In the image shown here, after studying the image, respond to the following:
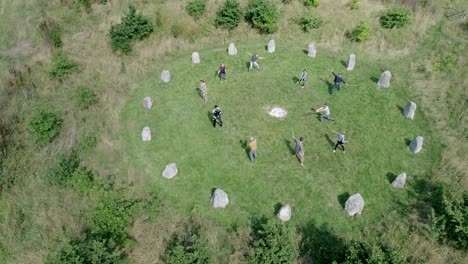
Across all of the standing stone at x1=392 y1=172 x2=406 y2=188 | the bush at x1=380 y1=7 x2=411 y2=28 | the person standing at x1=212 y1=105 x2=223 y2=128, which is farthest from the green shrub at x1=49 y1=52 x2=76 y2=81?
the bush at x1=380 y1=7 x2=411 y2=28

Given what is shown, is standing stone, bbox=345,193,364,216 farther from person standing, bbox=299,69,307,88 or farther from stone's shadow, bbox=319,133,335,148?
person standing, bbox=299,69,307,88

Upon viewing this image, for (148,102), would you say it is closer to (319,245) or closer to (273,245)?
(273,245)

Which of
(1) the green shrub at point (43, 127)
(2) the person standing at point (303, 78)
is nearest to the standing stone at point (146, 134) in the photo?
(1) the green shrub at point (43, 127)

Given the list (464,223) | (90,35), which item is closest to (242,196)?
(464,223)

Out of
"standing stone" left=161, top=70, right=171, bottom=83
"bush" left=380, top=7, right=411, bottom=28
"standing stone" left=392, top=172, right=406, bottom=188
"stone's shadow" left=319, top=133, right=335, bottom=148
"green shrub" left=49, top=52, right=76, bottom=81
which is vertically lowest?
"stone's shadow" left=319, top=133, right=335, bottom=148

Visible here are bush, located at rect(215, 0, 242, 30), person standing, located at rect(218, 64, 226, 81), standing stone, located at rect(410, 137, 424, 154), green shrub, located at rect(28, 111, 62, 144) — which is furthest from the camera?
bush, located at rect(215, 0, 242, 30)

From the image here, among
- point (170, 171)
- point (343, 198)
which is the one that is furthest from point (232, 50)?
point (343, 198)

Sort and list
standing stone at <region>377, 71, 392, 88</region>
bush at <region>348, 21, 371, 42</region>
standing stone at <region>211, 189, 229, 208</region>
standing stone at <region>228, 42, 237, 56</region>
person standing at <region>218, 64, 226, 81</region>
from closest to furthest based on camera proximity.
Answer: standing stone at <region>211, 189, 229, 208</region> < standing stone at <region>377, 71, 392, 88</region> < person standing at <region>218, 64, 226, 81</region> < standing stone at <region>228, 42, 237, 56</region> < bush at <region>348, 21, 371, 42</region>
